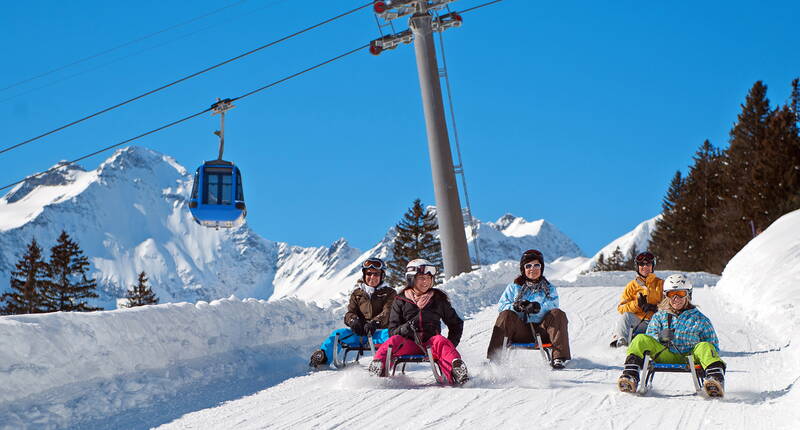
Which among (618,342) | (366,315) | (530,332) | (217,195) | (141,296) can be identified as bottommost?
(618,342)

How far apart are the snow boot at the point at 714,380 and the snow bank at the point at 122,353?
18.0ft

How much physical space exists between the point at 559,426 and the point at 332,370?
4.50m

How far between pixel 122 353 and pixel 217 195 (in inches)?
473

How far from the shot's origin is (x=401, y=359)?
8375mm

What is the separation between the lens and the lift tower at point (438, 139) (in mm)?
23156

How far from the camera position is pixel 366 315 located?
10.6 metres

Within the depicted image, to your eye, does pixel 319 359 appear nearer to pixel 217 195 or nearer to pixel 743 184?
pixel 217 195

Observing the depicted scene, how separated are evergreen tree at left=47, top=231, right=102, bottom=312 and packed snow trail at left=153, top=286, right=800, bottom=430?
54380 millimetres

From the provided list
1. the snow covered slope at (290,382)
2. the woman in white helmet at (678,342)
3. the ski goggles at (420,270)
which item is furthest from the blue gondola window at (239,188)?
the woman in white helmet at (678,342)

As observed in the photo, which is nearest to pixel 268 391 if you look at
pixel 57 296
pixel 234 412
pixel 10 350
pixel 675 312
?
pixel 234 412

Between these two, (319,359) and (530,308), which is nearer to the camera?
(530,308)

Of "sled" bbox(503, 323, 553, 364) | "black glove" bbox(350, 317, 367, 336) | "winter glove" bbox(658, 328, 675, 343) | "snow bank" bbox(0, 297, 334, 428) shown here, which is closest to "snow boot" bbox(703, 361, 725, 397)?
"winter glove" bbox(658, 328, 675, 343)

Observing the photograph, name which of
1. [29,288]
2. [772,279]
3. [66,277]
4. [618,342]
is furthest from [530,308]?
[66,277]

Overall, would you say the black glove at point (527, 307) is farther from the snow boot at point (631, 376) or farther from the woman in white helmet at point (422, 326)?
the snow boot at point (631, 376)
